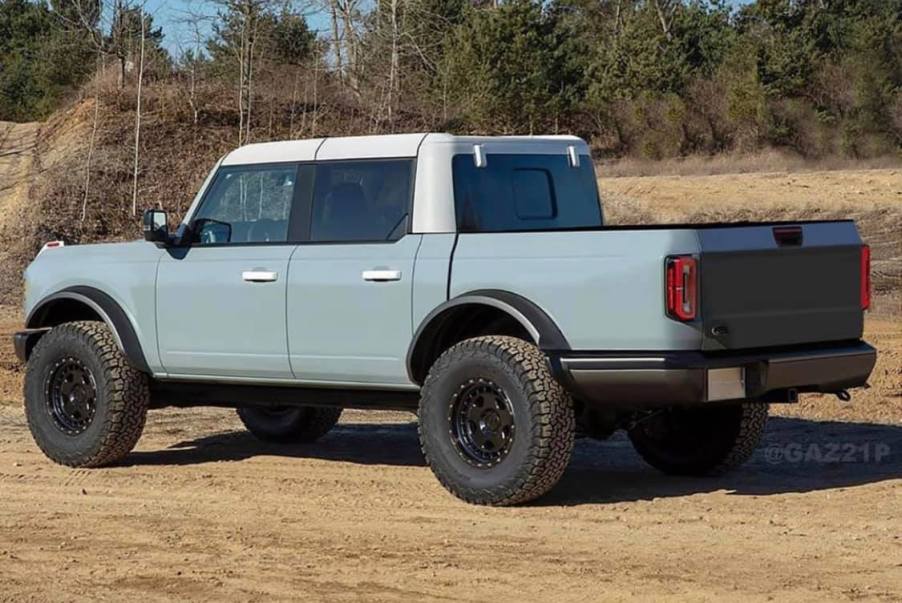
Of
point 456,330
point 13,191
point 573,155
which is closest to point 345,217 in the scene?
point 456,330

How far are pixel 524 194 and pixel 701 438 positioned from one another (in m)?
1.83

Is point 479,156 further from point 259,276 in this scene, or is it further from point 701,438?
point 701,438

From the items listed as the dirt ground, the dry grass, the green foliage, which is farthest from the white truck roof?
the green foliage

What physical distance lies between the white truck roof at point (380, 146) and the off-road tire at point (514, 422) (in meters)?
1.23

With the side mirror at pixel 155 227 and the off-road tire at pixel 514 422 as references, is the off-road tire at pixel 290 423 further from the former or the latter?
the off-road tire at pixel 514 422

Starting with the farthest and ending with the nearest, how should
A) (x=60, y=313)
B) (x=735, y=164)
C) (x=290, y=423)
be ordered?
(x=735, y=164) < (x=290, y=423) < (x=60, y=313)

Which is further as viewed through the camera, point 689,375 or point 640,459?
point 640,459

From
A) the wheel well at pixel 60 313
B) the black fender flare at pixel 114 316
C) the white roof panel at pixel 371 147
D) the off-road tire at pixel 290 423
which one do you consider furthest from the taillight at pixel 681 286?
the wheel well at pixel 60 313

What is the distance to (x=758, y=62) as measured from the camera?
4872cm

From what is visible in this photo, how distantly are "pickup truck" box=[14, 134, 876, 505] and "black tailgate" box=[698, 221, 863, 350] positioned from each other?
1 centimetres

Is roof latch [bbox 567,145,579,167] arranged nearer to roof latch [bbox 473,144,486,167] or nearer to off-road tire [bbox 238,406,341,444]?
roof latch [bbox 473,144,486,167]

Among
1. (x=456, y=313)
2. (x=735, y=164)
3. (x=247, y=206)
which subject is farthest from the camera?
(x=735, y=164)

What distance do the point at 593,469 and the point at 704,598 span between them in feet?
12.2

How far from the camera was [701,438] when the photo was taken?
1014 centimetres
